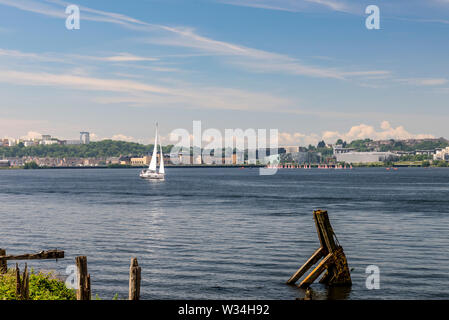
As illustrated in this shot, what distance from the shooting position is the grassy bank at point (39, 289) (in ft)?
69.6

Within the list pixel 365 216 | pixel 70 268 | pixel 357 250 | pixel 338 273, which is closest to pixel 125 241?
pixel 70 268


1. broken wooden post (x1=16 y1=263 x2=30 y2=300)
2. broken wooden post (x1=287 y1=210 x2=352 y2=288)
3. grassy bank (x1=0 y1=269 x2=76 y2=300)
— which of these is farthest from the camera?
broken wooden post (x1=287 y1=210 x2=352 y2=288)

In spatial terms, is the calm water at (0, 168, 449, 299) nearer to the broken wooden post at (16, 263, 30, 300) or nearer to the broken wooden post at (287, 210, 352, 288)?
the broken wooden post at (287, 210, 352, 288)

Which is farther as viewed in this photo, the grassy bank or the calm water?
the calm water

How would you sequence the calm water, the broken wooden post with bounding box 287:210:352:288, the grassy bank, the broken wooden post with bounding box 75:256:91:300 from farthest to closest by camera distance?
the calm water < the broken wooden post with bounding box 287:210:352:288 < the grassy bank < the broken wooden post with bounding box 75:256:91:300

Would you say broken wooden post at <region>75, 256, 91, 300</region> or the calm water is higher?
broken wooden post at <region>75, 256, 91, 300</region>

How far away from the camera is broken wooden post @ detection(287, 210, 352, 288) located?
2902 centimetres

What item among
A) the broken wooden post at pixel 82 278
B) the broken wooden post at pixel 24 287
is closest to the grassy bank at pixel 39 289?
the broken wooden post at pixel 24 287

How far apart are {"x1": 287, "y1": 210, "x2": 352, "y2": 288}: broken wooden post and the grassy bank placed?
11988mm

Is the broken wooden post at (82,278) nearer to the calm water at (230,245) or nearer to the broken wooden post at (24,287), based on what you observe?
the broken wooden post at (24,287)

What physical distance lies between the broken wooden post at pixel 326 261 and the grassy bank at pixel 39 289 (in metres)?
12.0

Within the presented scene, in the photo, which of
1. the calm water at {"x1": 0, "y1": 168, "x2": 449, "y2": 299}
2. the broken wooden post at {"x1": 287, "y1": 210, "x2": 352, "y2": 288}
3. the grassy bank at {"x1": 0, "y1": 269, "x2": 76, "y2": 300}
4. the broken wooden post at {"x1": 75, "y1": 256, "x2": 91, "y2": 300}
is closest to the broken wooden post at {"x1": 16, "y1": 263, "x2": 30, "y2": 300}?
the grassy bank at {"x1": 0, "y1": 269, "x2": 76, "y2": 300}

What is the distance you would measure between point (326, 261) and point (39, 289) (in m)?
14.3
